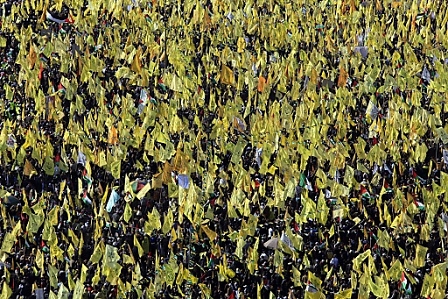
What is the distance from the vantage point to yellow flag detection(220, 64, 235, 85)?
360 cm

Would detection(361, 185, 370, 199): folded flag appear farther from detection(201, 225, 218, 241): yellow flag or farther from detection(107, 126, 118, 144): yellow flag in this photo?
detection(107, 126, 118, 144): yellow flag

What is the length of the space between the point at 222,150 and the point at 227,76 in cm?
68

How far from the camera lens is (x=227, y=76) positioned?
11.8ft

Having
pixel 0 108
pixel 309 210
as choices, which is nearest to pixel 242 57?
pixel 0 108

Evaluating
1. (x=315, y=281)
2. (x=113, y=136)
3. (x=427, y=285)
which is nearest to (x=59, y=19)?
(x=113, y=136)

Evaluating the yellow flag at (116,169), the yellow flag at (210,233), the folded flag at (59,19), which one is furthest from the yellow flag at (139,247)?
the folded flag at (59,19)

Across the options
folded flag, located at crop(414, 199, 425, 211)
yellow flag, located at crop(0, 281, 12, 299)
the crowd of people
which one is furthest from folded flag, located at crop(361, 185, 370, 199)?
yellow flag, located at crop(0, 281, 12, 299)

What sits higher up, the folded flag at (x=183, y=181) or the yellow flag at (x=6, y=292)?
the folded flag at (x=183, y=181)

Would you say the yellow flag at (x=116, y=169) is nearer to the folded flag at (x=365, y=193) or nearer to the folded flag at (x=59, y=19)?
→ the folded flag at (x=365, y=193)

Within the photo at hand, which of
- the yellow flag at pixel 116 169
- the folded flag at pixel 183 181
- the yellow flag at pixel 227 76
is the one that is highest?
Answer: the yellow flag at pixel 227 76

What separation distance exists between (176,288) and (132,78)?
5.01ft

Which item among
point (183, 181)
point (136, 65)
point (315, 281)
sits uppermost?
point (136, 65)

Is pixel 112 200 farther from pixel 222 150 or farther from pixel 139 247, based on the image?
pixel 222 150

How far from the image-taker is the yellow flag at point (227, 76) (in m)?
3.60
